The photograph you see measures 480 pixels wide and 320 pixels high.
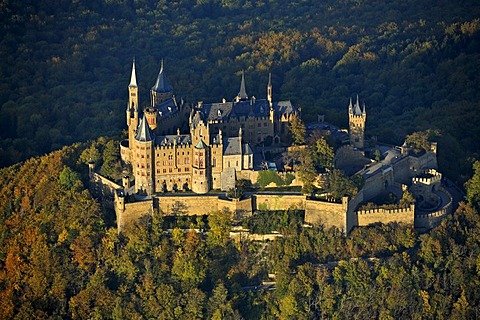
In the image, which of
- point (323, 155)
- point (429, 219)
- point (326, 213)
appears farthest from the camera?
point (323, 155)

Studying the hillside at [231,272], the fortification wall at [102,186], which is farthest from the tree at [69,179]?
the hillside at [231,272]

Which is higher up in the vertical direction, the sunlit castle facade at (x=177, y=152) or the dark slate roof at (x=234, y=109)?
the dark slate roof at (x=234, y=109)

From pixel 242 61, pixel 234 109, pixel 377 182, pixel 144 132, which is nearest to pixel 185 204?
pixel 144 132

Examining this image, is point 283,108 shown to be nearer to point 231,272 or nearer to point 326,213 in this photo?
point 326,213

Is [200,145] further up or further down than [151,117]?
further down

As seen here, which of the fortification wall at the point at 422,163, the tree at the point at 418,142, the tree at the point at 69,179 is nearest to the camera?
the tree at the point at 69,179

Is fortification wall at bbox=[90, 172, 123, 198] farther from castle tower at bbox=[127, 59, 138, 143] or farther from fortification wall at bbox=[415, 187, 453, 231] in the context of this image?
fortification wall at bbox=[415, 187, 453, 231]

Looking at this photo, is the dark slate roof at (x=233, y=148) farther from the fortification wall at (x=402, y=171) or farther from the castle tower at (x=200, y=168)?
the fortification wall at (x=402, y=171)
